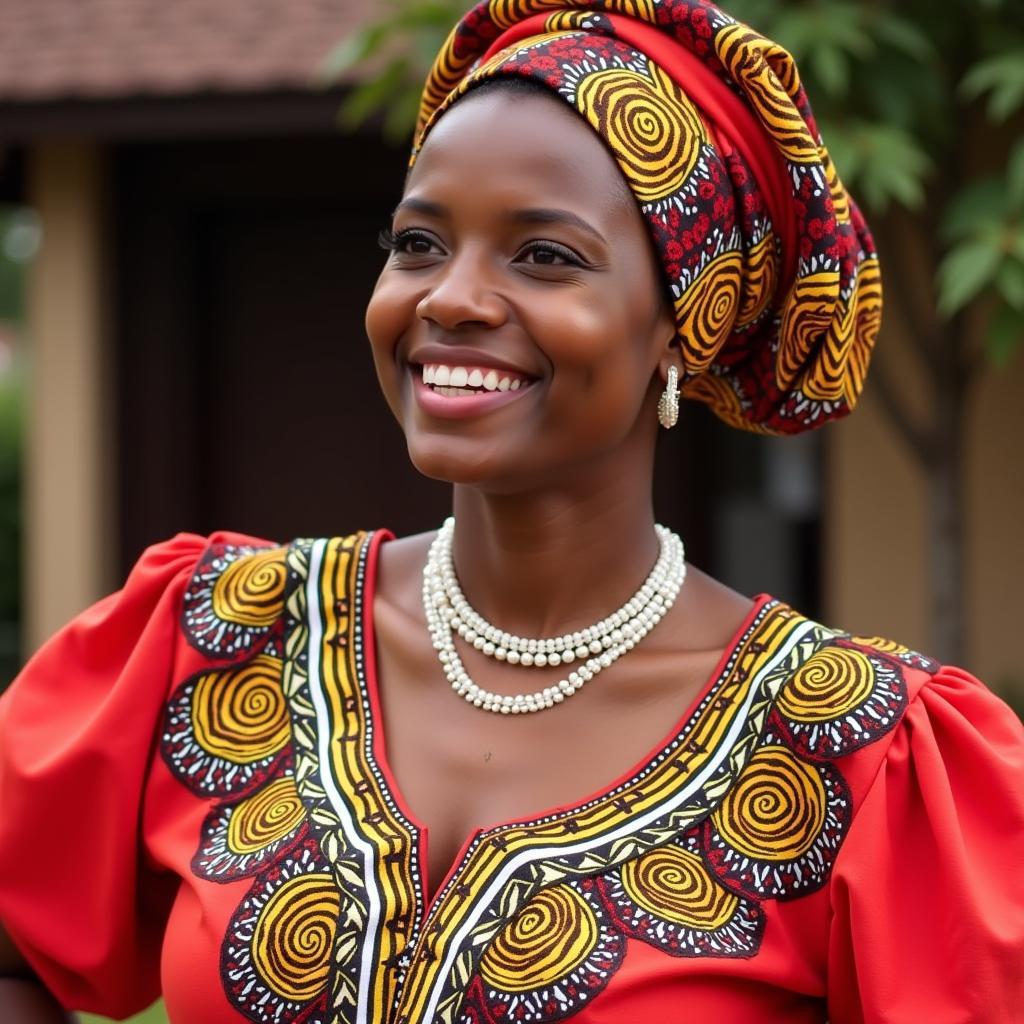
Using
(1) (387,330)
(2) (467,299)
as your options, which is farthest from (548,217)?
(1) (387,330)

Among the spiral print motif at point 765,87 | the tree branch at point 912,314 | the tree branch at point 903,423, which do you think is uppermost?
the spiral print motif at point 765,87

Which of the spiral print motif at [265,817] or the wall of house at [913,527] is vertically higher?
the spiral print motif at [265,817]

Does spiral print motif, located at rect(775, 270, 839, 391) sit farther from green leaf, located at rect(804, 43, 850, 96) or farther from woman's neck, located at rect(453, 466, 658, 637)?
green leaf, located at rect(804, 43, 850, 96)

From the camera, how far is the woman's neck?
Answer: 217cm

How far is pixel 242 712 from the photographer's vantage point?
2.25 meters

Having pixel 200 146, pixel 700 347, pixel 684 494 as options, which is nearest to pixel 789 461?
pixel 684 494

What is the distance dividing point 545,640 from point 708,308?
0.49 m

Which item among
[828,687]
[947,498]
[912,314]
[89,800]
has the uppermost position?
[828,687]

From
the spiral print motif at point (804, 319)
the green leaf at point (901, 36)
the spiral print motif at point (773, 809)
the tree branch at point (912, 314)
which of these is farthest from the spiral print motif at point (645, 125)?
the tree branch at point (912, 314)

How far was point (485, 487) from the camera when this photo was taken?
2.04 m

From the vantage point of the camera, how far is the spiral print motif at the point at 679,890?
195 centimetres

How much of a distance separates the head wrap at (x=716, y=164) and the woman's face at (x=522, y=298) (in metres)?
0.05

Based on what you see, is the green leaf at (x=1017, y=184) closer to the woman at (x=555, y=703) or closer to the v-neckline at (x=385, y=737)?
the woman at (x=555, y=703)

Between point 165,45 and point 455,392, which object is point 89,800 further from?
point 165,45
